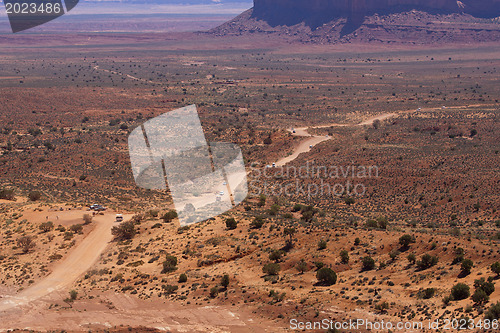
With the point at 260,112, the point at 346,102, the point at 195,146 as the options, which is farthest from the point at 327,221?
the point at 346,102

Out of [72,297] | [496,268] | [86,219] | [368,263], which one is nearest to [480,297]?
[496,268]

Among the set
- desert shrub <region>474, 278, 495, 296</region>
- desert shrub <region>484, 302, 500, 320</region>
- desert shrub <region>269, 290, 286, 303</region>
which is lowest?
desert shrub <region>269, 290, 286, 303</region>

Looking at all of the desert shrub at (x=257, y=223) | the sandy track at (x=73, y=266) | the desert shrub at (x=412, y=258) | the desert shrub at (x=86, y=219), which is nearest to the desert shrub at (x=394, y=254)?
the desert shrub at (x=412, y=258)

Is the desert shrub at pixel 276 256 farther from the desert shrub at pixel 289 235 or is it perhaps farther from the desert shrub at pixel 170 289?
the desert shrub at pixel 170 289

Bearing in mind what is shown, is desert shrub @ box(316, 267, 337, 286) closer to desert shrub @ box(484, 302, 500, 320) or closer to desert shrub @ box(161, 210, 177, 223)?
desert shrub @ box(484, 302, 500, 320)

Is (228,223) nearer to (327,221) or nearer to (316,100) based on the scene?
(327,221)

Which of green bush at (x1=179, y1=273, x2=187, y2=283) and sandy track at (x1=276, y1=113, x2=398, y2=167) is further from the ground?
green bush at (x1=179, y1=273, x2=187, y2=283)

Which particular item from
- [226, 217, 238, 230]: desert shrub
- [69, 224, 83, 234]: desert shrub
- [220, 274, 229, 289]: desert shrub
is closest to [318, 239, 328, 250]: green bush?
[220, 274, 229, 289]: desert shrub
